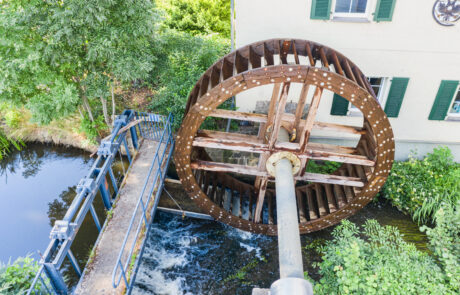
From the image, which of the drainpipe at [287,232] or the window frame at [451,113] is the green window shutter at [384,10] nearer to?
the window frame at [451,113]

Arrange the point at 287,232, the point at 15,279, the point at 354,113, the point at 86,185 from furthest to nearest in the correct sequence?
the point at 354,113 → the point at 86,185 → the point at 15,279 → the point at 287,232

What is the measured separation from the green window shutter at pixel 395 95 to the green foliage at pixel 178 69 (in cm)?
399

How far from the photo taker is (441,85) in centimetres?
625

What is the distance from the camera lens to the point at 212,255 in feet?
19.2

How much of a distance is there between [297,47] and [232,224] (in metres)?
3.38

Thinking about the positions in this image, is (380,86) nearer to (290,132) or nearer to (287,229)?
(290,132)

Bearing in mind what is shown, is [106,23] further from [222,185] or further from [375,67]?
[375,67]

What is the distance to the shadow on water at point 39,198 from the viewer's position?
6.17 m

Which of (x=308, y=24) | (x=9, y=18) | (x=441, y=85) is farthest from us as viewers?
(x=441, y=85)

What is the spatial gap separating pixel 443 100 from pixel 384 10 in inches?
90.5

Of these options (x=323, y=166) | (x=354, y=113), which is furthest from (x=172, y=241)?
(x=354, y=113)

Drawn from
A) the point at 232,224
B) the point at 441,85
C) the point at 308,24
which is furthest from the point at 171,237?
the point at 441,85

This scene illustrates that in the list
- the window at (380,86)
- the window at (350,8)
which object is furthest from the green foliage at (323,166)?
the window at (350,8)

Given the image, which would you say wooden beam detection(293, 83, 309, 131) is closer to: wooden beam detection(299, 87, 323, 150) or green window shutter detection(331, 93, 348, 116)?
wooden beam detection(299, 87, 323, 150)
